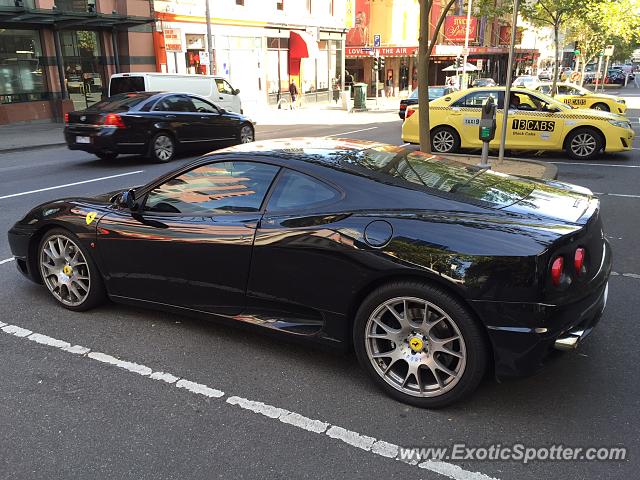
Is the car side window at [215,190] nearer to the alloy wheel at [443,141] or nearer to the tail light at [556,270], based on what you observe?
the tail light at [556,270]

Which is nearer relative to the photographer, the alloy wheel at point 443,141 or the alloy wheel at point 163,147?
the alloy wheel at point 163,147

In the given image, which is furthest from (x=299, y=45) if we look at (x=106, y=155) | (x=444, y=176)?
(x=444, y=176)

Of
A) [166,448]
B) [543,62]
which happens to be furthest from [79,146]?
[543,62]

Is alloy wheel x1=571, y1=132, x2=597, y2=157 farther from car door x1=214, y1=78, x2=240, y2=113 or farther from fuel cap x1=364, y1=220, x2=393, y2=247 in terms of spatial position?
car door x1=214, y1=78, x2=240, y2=113

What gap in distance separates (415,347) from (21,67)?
21832mm

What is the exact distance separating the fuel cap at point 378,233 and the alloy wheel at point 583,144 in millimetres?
11028

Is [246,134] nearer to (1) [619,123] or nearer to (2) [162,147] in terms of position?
(2) [162,147]

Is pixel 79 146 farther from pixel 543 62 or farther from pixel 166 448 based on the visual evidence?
pixel 543 62

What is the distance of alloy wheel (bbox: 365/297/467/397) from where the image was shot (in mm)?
3080

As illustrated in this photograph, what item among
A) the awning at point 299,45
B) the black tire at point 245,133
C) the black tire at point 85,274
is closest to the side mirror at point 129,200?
the black tire at point 85,274

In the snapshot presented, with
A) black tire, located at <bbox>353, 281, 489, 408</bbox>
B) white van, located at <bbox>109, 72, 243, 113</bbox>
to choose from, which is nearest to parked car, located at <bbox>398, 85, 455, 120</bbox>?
white van, located at <bbox>109, 72, 243, 113</bbox>

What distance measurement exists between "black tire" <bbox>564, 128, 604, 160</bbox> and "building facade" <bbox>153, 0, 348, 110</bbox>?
16.0 metres

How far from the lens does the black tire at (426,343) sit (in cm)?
296

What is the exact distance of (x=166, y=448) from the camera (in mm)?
2879
